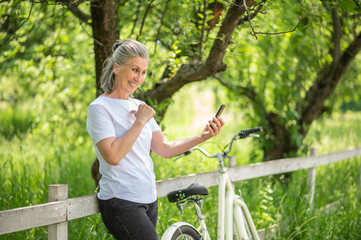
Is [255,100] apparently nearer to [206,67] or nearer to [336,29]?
[336,29]

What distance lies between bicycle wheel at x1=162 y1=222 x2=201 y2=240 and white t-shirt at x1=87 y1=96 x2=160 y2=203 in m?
0.32

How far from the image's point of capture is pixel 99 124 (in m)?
1.85

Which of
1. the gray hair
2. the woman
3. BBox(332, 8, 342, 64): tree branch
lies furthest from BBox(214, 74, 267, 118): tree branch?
the gray hair

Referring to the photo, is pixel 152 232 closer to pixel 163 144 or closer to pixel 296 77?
pixel 163 144

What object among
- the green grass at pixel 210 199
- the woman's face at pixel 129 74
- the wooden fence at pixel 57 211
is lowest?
the green grass at pixel 210 199

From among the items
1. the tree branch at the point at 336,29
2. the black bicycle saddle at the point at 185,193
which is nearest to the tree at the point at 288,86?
the tree branch at the point at 336,29

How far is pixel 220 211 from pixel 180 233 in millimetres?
358

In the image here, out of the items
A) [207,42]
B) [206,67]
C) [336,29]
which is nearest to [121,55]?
[206,67]

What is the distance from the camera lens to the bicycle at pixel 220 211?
2.33m

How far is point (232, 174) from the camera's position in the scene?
3.28 meters

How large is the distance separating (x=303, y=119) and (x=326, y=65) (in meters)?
0.83

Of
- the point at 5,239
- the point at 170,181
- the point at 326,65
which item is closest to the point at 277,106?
the point at 326,65

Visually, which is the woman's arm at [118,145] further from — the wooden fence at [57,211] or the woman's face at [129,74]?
the wooden fence at [57,211]

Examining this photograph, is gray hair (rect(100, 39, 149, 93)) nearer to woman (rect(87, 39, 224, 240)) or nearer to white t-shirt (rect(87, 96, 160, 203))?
woman (rect(87, 39, 224, 240))
